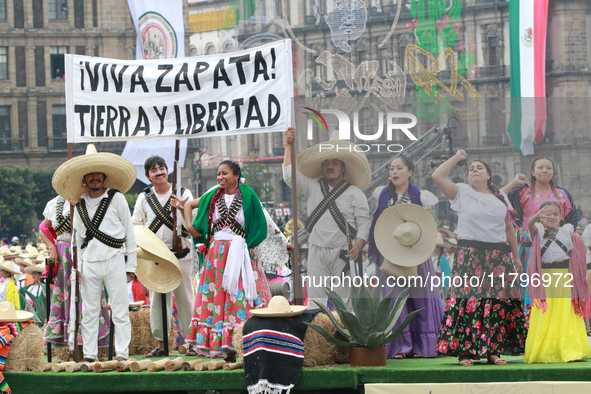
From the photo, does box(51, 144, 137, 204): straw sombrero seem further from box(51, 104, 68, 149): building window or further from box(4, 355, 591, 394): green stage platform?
box(51, 104, 68, 149): building window

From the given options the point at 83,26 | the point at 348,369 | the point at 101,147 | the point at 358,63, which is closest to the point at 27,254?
the point at 358,63

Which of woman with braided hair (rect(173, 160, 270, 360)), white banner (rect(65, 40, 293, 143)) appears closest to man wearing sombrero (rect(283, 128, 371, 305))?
woman with braided hair (rect(173, 160, 270, 360))

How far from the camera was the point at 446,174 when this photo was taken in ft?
22.1

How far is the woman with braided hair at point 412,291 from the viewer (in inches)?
278

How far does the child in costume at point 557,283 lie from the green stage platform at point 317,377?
0.31 metres

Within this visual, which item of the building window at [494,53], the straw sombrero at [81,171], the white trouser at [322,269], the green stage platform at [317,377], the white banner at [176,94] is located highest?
the building window at [494,53]

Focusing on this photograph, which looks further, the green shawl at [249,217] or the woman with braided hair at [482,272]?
the green shawl at [249,217]

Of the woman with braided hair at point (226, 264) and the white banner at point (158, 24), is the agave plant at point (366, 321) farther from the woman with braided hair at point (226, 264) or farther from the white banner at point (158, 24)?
the white banner at point (158, 24)

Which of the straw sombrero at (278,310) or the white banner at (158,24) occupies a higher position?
the white banner at (158,24)

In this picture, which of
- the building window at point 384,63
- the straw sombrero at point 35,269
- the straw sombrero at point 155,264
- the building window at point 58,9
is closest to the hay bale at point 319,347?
the straw sombrero at point 155,264

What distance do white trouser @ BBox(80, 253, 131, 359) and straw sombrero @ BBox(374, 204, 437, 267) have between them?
233cm

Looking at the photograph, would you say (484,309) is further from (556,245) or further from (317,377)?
(317,377)

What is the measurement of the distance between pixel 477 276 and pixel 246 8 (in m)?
14.0

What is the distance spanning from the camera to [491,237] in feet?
21.6
